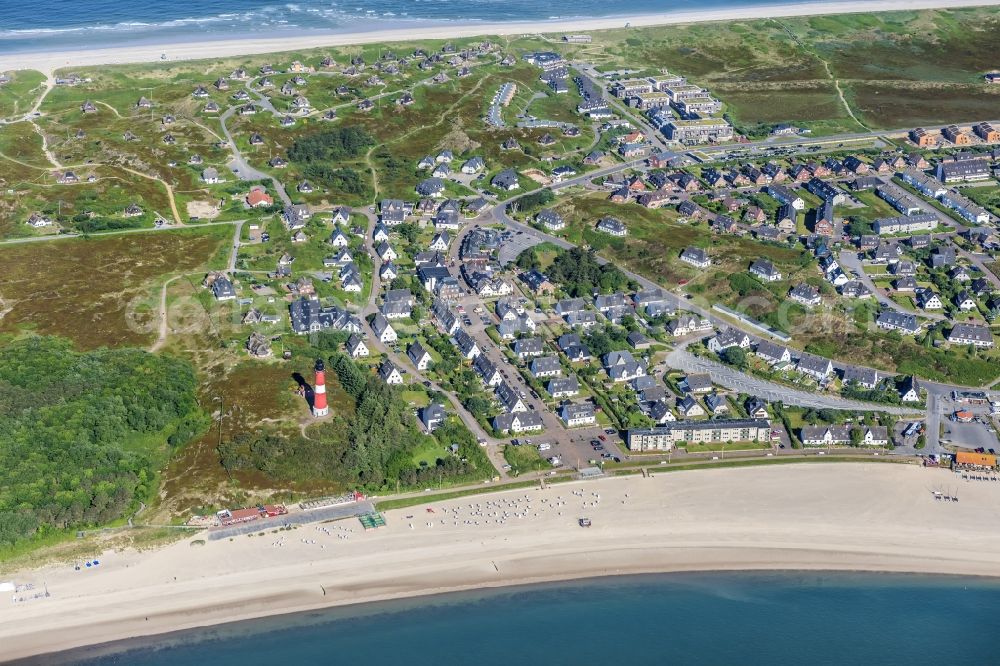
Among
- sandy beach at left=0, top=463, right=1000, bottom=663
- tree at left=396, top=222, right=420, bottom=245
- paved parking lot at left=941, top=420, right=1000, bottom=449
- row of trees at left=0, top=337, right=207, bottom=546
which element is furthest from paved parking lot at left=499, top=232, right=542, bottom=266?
paved parking lot at left=941, top=420, right=1000, bottom=449

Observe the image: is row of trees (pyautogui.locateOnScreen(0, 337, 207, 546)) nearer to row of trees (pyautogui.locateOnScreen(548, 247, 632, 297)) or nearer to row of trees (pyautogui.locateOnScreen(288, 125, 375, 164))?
row of trees (pyautogui.locateOnScreen(548, 247, 632, 297))

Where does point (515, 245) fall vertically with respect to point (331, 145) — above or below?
below

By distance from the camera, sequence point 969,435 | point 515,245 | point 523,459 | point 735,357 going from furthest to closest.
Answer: point 515,245
point 735,357
point 969,435
point 523,459

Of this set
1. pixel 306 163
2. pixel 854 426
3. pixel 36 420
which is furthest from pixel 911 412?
pixel 306 163

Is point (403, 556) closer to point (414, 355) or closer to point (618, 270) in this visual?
point (414, 355)

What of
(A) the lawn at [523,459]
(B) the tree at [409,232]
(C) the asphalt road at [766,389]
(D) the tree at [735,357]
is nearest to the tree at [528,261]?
(B) the tree at [409,232]

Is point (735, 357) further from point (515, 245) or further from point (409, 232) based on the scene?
point (409, 232)

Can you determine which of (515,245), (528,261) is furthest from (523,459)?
(515,245)
